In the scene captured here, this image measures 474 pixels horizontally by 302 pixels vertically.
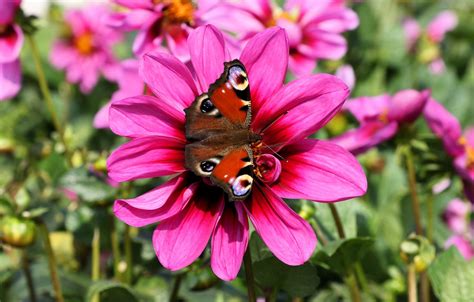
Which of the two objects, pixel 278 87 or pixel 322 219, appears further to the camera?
pixel 322 219

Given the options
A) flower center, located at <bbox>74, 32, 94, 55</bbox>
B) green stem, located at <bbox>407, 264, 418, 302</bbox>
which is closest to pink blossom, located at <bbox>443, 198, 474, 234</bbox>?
green stem, located at <bbox>407, 264, 418, 302</bbox>

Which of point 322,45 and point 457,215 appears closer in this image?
point 322,45

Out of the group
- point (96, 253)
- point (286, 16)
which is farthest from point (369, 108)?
point (96, 253)

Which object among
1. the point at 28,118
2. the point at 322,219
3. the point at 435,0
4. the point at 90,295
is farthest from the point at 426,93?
the point at 435,0

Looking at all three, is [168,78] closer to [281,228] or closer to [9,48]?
[281,228]

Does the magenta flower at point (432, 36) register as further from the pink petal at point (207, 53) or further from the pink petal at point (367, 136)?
the pink petal at point (207, 53)

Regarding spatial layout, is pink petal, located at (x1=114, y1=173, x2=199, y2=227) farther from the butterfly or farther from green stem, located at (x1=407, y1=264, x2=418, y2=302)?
green stem, located at (x1=407, y1=264, x2=418, y2=302)

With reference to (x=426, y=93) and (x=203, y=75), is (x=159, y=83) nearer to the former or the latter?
(x=203, y=75)
